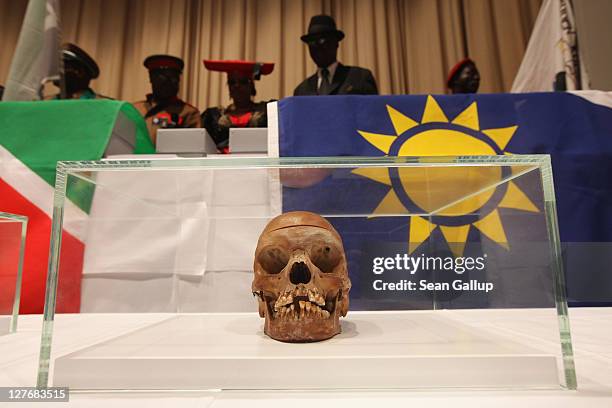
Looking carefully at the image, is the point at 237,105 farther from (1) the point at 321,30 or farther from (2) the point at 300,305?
(2) the point at 300,305

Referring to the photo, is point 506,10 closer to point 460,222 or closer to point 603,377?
point 460,222

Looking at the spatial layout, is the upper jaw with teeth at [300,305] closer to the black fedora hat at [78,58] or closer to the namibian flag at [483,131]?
the namibian flag at [483,131]

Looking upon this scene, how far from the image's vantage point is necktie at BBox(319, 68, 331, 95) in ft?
9.79

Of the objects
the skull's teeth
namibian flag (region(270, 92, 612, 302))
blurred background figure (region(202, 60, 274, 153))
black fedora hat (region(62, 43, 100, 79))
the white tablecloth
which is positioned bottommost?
the white tablecloth

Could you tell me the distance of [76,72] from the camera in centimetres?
297

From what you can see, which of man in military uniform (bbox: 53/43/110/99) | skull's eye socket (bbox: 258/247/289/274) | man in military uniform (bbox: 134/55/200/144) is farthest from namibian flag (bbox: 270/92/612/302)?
man in military uniform (bbox: 53/43/110/99)

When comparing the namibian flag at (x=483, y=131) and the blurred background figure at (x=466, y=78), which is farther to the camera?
the blurred background figure at (x=466, y=78)

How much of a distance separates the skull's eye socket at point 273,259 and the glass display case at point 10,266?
938 mm

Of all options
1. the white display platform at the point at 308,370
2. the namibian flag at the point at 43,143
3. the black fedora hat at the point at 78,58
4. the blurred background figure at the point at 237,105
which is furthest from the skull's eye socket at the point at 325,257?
the black fedora hat at the point at 78,58

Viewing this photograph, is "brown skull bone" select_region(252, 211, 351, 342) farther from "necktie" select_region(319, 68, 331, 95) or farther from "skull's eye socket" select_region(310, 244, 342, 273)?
"necktie" select_region(319, 68, 331, 95)

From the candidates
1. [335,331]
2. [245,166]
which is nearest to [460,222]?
[335,331]

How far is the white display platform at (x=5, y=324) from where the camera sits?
1.24 meters

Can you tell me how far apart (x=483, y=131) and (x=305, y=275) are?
1482mm

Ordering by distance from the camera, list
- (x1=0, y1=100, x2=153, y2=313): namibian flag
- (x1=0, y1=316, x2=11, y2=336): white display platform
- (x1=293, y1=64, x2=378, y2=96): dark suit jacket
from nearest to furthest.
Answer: (x1=0, y1=316, x2=11, y2=336): white display platform
(x1=0, y1=100, x2=153, y2=313): namibian flag
(x1=293, y1=64, x2=378, y2=96): dark suit jacket
